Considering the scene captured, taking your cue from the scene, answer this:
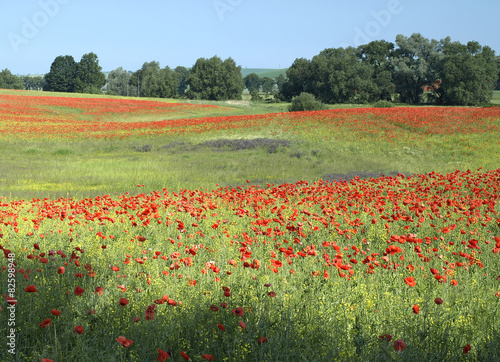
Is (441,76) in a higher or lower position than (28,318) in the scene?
higher

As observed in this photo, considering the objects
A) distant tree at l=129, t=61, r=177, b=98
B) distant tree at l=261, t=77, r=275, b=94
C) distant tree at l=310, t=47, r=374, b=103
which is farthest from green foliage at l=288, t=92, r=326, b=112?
distant tree at l=261, t=77, r=275, b=94

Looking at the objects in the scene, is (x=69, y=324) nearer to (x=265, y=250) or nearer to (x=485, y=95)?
(x=265, y=250)

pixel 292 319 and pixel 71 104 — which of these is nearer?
pixel 292 319

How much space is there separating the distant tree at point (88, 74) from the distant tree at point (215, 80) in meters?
28.5

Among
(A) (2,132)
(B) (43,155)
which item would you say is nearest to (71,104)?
(A) (2,132)

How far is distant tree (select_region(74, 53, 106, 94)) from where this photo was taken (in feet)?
352

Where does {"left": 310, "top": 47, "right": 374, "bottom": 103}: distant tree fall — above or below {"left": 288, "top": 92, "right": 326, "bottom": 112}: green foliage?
above

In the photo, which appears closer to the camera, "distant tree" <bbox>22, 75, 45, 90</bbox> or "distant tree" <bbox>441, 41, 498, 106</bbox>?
"distant tree" <bbox>441, 41, 498, 106</bbox>

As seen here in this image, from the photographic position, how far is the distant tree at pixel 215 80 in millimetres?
95250

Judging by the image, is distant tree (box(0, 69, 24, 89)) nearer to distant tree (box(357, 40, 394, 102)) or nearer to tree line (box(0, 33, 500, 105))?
tree line (box(0, 33, 500, 105))

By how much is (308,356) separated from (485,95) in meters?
72.2

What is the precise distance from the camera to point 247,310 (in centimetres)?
370


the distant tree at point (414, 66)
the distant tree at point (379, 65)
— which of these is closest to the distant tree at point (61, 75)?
the distant tree at point (379, 65)

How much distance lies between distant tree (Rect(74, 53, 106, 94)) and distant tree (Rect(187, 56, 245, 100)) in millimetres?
28467
